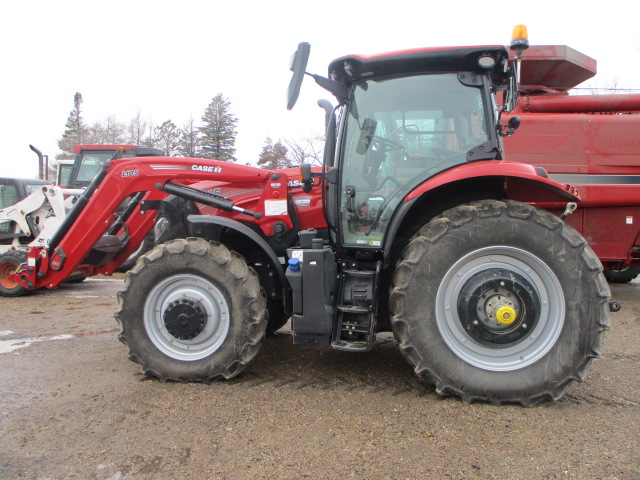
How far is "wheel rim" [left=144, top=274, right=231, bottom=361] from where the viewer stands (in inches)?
139

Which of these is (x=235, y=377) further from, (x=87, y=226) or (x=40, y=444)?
(x=87, y=226)

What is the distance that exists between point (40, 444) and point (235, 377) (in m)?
1.31

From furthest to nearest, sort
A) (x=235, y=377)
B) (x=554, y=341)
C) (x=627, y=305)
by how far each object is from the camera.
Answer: (x=627, y=305) < (x=235, y=377) < (x=554, y=341)

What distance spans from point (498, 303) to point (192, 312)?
210 centimetres

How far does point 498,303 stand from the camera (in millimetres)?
3176

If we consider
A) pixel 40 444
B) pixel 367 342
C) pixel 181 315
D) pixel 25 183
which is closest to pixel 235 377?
pixel 181 315

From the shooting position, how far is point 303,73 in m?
3.21

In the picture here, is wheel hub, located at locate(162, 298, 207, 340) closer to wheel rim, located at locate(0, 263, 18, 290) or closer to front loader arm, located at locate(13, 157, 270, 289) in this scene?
front loader arm, located at locate(13, 157, 270, 289)

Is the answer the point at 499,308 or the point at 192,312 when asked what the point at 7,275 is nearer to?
the point at 192,312

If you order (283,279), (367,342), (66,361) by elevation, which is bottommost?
(66,361)

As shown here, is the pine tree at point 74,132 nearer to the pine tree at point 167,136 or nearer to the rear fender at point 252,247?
the pine tree at point 167,136

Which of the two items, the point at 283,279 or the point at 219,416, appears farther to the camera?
the point at 283,279

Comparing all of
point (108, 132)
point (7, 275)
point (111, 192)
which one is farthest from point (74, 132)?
point (111, 192)

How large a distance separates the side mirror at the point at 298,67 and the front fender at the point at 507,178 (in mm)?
1045
